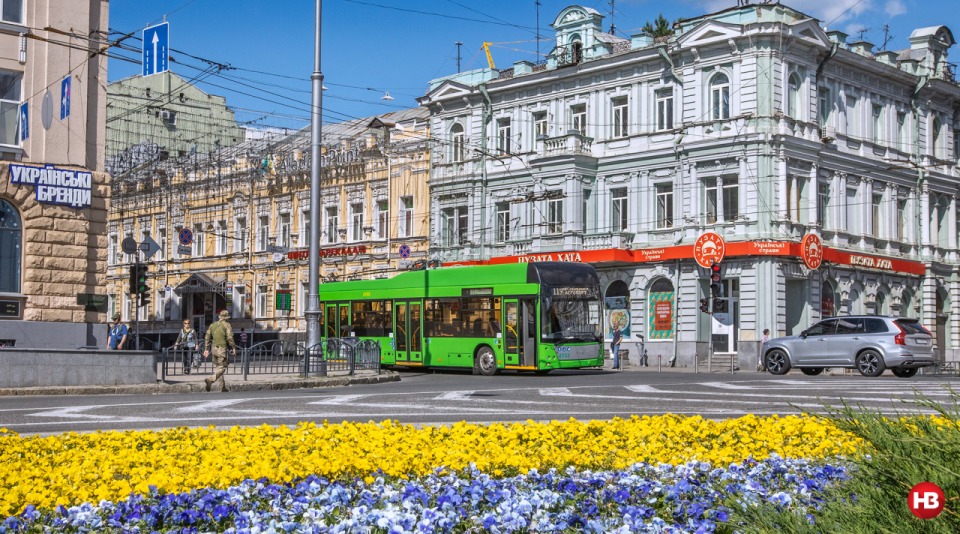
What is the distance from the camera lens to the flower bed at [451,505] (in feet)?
13.0

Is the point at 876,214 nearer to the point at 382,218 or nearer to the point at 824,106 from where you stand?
the point at 824,106

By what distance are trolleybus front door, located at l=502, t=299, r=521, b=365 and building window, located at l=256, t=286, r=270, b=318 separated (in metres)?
27.2

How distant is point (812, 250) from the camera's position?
34.1m

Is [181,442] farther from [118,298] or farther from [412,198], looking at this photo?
[118,298]

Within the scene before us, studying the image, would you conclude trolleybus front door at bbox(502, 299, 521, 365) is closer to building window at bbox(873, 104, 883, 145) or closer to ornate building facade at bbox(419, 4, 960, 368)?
ornate building facade at bbox(419, 4, 960, 368)

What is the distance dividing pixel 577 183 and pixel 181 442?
107 feet

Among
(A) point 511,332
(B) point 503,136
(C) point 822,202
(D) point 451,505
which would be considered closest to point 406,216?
(B) point 503,136

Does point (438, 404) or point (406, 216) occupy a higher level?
point (406, 216)

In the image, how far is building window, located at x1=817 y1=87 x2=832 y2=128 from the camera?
3675 cm

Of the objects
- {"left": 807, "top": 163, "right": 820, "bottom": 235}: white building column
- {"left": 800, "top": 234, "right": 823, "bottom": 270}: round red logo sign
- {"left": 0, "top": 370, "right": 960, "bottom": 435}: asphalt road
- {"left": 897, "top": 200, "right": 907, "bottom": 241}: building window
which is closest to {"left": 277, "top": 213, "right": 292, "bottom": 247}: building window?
{"left": 807, "top": 163, "right": 820, "bottom": 235}: white building column

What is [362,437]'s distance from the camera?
6.61 meters

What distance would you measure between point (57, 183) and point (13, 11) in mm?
4227

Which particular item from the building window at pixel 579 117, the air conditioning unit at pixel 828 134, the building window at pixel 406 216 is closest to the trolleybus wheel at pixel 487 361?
the building window at pixel 579 117

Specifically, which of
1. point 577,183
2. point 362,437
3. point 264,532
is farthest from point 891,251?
point 264,532
